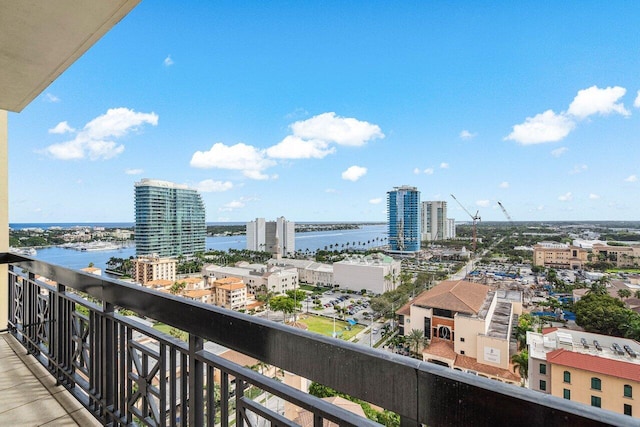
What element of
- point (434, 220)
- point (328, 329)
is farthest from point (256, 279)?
point (434, 220)

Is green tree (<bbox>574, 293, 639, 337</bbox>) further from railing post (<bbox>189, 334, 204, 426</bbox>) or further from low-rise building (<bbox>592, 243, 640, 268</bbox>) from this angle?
railing post (<bbox>189, 334, 204, 426</bbox>)

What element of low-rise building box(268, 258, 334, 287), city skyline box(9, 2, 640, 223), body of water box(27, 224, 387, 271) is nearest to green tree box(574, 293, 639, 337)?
city skyline box(9, 2, 640, 223)

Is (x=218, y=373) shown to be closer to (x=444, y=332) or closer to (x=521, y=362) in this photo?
(x=521, y=362)

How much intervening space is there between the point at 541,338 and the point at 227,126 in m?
15.2

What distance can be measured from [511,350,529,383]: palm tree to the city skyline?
6.87 ft

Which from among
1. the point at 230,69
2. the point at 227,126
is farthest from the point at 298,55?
the point at 227,126

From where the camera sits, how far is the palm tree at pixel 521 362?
1.85 meters

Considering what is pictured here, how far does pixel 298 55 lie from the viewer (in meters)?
13.1

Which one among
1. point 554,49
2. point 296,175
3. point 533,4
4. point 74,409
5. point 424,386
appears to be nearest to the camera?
point 424,386

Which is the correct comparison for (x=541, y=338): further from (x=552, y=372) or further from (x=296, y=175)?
(x=296, y=175)

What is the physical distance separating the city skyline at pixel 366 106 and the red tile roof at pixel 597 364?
Answer: 2283mm

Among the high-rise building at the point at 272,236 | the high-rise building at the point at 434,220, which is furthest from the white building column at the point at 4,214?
the high-rise building at the point at 272,236

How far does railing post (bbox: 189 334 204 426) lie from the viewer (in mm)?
948

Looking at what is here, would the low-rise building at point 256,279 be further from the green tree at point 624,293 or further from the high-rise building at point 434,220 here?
the green tree at point 624,293
